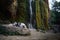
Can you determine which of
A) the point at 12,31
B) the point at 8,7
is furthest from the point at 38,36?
the point at 8,7

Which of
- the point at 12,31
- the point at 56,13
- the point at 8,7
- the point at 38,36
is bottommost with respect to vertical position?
the point at 38,36

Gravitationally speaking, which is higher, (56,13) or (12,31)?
(56,13)

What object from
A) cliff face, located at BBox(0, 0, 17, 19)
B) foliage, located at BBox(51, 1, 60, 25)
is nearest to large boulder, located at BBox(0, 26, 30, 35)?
cliff face, located at BBox(0, 0, 17, 19)

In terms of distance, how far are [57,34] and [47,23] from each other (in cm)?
31

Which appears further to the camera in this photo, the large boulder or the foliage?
the foliage

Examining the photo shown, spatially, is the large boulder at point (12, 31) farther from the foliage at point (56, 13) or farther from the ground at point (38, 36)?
the foliage at point (56, 13)

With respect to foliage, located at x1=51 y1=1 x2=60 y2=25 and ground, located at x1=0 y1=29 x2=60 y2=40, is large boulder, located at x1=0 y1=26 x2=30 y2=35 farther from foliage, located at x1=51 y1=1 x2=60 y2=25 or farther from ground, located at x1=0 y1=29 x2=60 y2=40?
foliage, located at x1=51 y1=1 x2=60 y2=25

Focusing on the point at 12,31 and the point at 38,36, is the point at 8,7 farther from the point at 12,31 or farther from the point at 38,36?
the point at 38,36

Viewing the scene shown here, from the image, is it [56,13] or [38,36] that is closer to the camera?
[38,36]

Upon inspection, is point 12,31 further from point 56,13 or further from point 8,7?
point 56,13

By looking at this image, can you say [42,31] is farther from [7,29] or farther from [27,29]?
[7,29]

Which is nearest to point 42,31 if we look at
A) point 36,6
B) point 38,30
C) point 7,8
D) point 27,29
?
point 38,30

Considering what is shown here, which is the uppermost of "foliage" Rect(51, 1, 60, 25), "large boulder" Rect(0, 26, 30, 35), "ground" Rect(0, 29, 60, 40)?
"foliage" Rect(51, 1, 60, 25)

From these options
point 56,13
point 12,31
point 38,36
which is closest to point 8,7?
point 12,31
